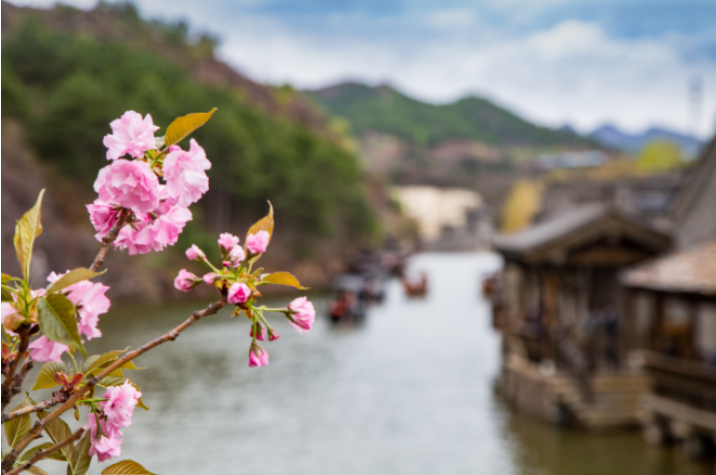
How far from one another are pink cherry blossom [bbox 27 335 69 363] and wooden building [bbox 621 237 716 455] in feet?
41.5

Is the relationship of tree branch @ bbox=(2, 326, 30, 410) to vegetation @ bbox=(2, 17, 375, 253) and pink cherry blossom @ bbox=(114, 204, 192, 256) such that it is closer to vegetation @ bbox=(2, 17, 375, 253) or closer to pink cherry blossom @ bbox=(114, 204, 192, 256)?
pink cherry blossom @ bbox=(114, 204, 192, 256)

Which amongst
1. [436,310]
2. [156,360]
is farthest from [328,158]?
[156,360]

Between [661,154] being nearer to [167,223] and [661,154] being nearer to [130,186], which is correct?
[167,223]

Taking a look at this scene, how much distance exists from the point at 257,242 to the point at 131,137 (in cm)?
40

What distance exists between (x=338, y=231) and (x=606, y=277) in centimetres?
5930

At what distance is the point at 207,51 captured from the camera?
372 ft

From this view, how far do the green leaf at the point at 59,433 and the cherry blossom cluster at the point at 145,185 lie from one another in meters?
0.54

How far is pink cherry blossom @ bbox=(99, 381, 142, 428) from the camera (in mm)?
1797

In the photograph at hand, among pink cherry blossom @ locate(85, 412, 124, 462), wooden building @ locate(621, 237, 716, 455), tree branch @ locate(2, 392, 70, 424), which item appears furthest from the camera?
wooden building @ locate(621, 237, 716, 455)

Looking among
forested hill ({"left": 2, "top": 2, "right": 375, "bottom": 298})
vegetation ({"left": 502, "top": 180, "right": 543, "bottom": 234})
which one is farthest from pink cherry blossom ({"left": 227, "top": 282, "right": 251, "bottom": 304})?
vegetation ({"left": 502, "top": 180, "right": 543, "bottom": 234})

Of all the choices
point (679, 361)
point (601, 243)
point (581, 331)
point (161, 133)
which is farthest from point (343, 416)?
point (161, 133)

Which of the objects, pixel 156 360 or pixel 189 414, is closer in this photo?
pixel 189 414

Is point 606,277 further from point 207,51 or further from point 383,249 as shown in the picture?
point 207,51

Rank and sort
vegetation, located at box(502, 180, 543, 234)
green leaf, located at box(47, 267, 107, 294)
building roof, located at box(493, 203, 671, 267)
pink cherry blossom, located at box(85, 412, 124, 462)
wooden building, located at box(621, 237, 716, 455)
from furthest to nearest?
vegetation, located at box(502, 180, 543, 234) → building roof, located at box(493, 203, 671, 267) → wooden building, located at box(621, 237, 716, 455) → pink cherry blossom, located at box(85, 412, 124, 462) → green leaf, located at box(47, 267, 107, 294)
